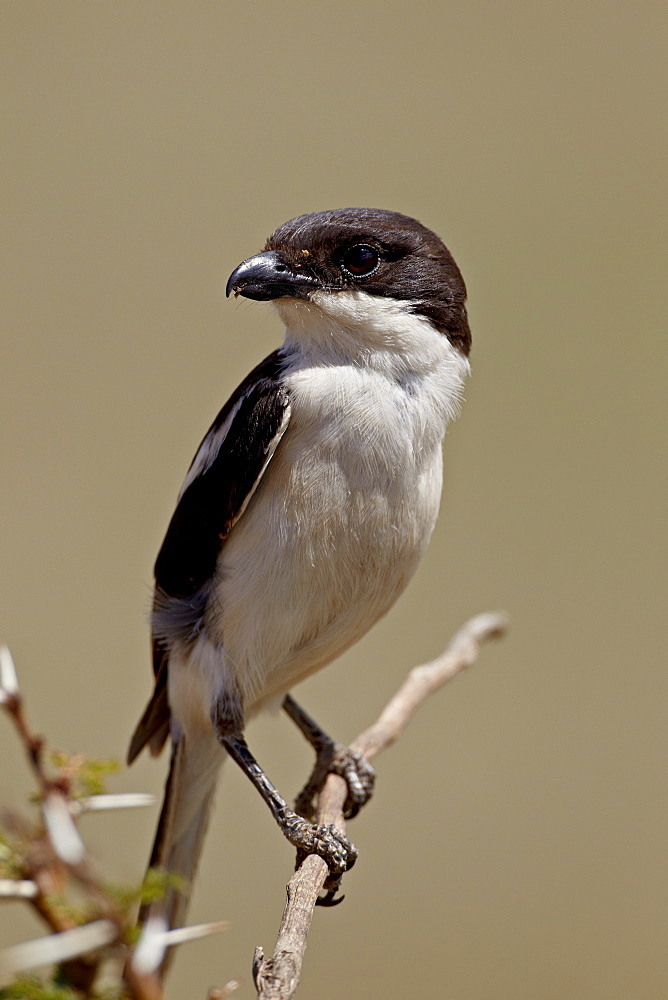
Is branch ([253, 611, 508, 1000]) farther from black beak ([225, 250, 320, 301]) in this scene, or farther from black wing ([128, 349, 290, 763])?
black beak ([225, 250, 320, 301])

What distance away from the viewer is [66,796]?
3.11 ft

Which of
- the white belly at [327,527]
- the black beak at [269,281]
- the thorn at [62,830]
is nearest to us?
→ the thorn at [62,830]

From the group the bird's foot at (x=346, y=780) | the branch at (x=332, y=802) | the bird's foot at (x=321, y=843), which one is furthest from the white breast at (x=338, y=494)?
the bird's foot at (x=346, y=780)

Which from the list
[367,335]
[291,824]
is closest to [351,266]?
[367,335]

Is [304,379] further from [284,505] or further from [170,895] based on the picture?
[170,895]

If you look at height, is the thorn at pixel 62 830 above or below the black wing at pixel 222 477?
above

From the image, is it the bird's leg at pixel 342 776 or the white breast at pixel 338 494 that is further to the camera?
the bird's leg at pixel 342 776

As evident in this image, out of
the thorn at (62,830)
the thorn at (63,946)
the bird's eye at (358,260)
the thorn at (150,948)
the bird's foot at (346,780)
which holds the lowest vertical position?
the bird's foot at (346,780)

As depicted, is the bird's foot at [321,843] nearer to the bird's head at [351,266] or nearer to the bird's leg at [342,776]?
the bird's leg at [342,776]

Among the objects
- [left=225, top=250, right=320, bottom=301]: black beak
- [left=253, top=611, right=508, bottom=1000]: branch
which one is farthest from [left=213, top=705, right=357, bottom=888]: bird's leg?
[left=225, top=250, right=320, bottom=301]: black beak

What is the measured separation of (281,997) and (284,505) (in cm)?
170

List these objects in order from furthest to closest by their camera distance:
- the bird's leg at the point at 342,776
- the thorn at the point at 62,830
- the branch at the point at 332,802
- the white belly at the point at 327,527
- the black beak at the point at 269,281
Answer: the bird's leg at the point at 342,776 < the black beak at the point at 269,281 < the white belly at the point at 327,527 < the branch at the point at 332,802 < the thorn at the point at 62,830

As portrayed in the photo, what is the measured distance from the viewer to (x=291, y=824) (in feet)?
10.5

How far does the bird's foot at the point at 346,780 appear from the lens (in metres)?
3.99
